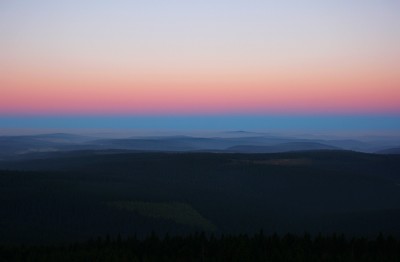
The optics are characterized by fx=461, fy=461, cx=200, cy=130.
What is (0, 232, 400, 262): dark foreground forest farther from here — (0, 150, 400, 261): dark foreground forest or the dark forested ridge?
the dark forested ridge

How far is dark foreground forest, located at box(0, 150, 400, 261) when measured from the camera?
26078 mm

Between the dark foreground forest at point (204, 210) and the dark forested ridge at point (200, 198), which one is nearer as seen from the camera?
the dark foreground forest at point (204, 210)

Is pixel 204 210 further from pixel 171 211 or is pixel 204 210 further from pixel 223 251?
pixel 223 251

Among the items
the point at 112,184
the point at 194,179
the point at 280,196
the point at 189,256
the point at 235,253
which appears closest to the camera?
the point at 235,253

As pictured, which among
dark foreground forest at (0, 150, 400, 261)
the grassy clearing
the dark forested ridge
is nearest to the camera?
dark foreground forest at (0, 150, 400, 261)

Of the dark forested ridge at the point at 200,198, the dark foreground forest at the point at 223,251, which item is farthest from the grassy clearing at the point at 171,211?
the dark foreground forest at the point at 223,251

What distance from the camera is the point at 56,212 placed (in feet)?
180

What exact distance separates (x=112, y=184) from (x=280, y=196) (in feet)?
92.0

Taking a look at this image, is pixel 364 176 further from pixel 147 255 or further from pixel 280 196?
pixel 147 255

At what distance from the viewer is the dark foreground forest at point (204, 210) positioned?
26078mm

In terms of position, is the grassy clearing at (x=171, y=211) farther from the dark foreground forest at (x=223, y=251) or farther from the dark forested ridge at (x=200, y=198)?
the dark foreground forest at (x=223, y=251)

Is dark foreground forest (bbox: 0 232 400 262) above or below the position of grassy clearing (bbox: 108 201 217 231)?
above

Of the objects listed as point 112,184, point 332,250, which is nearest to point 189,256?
point 332,250

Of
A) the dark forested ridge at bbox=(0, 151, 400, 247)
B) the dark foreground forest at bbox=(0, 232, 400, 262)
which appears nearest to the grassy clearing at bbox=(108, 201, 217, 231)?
the dark forested ridge at bbox=(0, 151, 400, 247)
